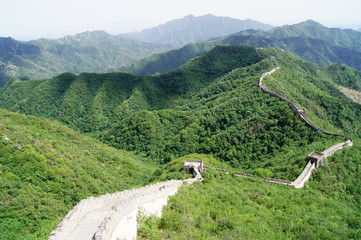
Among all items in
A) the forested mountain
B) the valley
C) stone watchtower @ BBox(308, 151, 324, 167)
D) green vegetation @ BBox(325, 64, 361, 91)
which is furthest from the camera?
green vegetation @ BBox(325, 64, 361, 91)

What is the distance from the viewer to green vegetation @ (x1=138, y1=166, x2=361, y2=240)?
716 inches

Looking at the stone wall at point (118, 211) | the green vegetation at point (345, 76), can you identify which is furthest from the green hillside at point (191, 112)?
the green vegetation at point (345, 76)

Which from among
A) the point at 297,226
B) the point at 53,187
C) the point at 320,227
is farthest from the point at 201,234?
the point at 53,187

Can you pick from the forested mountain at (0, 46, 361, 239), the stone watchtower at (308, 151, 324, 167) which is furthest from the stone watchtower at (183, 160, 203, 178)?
the stone watchtower at (308, 151, 324, 167)

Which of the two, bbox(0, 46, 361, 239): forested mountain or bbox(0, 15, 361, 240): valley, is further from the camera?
bbox(0, 46, 361, 239): forested mountain

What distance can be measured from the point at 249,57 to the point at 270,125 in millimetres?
90842

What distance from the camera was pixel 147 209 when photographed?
1819cm

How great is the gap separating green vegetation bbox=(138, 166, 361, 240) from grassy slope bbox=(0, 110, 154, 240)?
13.5 meters

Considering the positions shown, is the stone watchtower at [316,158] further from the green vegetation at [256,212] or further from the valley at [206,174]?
the green vegetation at [256,212]

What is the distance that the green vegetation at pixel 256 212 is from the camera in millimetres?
18188

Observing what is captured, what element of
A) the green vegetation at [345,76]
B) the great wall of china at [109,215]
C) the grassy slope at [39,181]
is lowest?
the green vegetation at [345,76]

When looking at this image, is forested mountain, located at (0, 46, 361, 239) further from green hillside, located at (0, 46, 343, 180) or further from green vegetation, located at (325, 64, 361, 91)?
green vegetation, located at (325, 64, 361, 91)

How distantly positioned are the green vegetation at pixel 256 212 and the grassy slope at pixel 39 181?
13.5 meters

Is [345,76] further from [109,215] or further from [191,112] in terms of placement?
[109,215]
